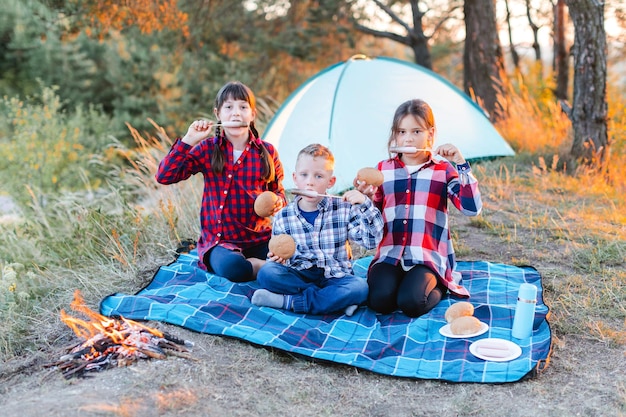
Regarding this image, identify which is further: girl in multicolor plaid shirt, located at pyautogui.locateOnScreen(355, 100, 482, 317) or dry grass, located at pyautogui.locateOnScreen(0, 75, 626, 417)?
girl in multicolor plaid shirt, located at pyautogui.locateOnScreen(355, 100, 482, 317)

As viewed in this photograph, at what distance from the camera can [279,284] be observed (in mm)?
3205

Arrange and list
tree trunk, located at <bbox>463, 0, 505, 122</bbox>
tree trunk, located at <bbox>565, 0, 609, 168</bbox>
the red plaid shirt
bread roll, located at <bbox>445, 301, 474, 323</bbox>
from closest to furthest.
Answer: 1. bread roll, located at <bbox>445, 301, 474, 323</bbox>
2. the red plaid shirt
3. tree trunk, located at <bbox>565, 0, 609, 168</bbox>
4. tree trunk, located at <bbox>463, 0, 505, 122</bbox>

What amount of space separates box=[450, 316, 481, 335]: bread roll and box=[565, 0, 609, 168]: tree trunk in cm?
339

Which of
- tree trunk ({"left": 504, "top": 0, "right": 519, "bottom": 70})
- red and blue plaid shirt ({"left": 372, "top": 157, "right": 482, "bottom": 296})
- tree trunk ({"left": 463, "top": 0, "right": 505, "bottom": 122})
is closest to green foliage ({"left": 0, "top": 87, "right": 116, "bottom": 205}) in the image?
tree trunk ({"left": 463, "top": 0, "right": 505, "bottom": 122})

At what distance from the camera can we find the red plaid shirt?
11.9 ft

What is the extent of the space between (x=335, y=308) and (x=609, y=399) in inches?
52.4

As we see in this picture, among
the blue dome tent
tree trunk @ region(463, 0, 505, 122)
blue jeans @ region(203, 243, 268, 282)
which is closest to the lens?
blue jeans @ region(203, 243, 268, 282)

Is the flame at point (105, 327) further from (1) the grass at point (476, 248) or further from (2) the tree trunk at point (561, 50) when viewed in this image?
(2) the tree trunk at point (561, 50)

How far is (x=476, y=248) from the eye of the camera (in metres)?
4.18

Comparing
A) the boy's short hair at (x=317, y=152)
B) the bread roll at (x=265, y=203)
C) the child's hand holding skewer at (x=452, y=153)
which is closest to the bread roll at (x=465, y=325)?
the child's hand holding skewer at (x=452, y=153)

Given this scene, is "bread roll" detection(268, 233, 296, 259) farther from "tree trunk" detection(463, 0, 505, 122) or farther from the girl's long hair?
"tree trunk" detection(463, 0, 505, 122)

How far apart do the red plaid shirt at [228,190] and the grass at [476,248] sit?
583 mm

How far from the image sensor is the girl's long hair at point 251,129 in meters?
3.51

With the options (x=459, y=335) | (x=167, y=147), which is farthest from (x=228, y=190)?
(x=167, y=147)
